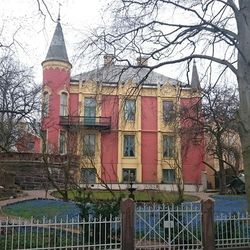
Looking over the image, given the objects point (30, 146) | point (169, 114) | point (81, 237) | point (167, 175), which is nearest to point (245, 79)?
point (81, 237)

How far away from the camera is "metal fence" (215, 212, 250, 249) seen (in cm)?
1189

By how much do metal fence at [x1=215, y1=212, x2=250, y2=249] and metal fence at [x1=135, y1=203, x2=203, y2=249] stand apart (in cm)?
57

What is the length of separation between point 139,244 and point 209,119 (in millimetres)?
21551

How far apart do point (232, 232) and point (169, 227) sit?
6.55 feet

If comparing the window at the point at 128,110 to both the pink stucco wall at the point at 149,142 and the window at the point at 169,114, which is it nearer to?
the window at the point at 169,114

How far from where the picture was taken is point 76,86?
42938 mm

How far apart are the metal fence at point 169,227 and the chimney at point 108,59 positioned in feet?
17.8

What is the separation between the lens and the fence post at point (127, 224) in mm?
10906

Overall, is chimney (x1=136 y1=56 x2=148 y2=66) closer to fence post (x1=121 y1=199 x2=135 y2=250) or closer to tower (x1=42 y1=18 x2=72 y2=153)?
fence post (x1=121 y1=199 x2=135 y2=250)

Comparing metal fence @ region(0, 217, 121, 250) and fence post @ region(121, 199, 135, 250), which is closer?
metal fence @ region(0, 217, 121, 250)

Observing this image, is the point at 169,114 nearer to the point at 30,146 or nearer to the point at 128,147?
the point at 128,147

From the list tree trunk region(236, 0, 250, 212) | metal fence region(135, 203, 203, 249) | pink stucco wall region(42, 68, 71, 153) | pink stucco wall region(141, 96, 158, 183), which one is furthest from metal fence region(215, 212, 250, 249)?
pink stucco wall region(141, 96, 158, 183)

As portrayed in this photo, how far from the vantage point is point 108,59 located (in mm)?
14633

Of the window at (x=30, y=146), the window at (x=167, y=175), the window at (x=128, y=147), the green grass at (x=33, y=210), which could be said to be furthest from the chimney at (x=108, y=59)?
the window at (x=167, y=175)
